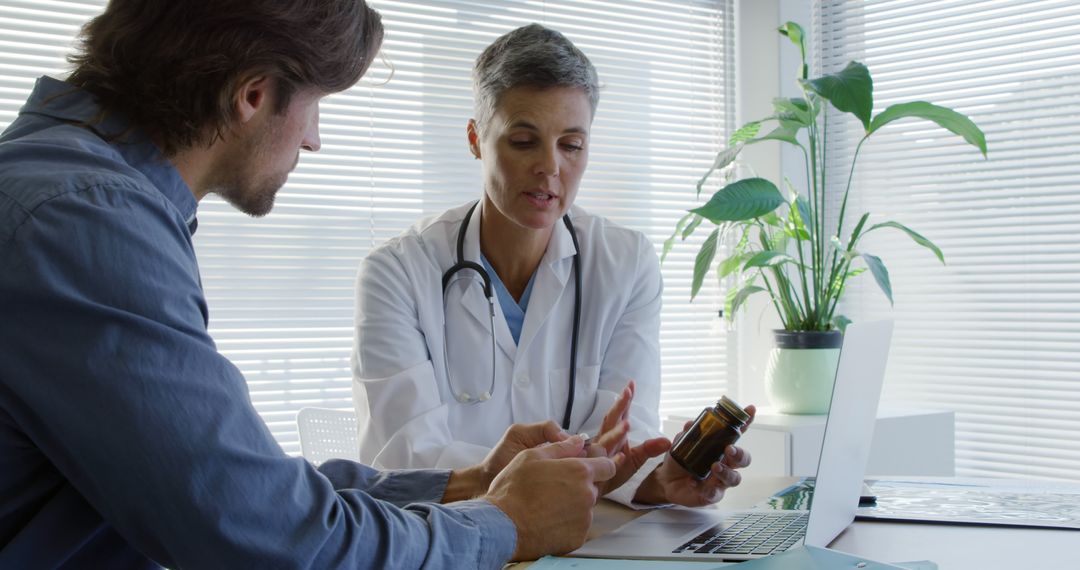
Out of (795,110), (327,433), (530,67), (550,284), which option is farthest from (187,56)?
(795,110)

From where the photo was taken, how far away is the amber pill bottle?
1.24m

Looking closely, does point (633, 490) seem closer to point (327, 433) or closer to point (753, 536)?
point (753, 536)

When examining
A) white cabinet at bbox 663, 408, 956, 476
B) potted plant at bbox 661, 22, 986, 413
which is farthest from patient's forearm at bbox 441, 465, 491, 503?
potted plant at bbox 661, 22, 986, 413

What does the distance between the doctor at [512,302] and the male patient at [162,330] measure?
721 mm

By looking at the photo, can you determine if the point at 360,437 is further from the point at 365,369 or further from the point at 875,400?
the point at 875,400

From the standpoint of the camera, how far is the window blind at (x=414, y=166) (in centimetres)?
300

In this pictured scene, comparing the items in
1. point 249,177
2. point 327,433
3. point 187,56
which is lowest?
point 327,433

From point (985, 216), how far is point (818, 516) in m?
2.56

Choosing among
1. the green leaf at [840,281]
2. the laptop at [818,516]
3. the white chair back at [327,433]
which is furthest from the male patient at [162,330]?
the green leaf at [840,281]

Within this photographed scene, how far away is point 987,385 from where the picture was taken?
3246 millimetres

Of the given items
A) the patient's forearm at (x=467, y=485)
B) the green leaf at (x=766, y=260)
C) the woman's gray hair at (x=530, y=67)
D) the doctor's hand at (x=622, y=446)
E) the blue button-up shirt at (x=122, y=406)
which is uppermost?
the woman's gray hair at (x=530, y=67)

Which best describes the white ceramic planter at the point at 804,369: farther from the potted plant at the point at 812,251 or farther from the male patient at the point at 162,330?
the male patient at the point at 162,330

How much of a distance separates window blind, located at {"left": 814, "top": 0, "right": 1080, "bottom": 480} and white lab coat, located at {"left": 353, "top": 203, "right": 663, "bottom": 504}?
5.73ft

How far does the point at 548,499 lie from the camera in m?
1.07
